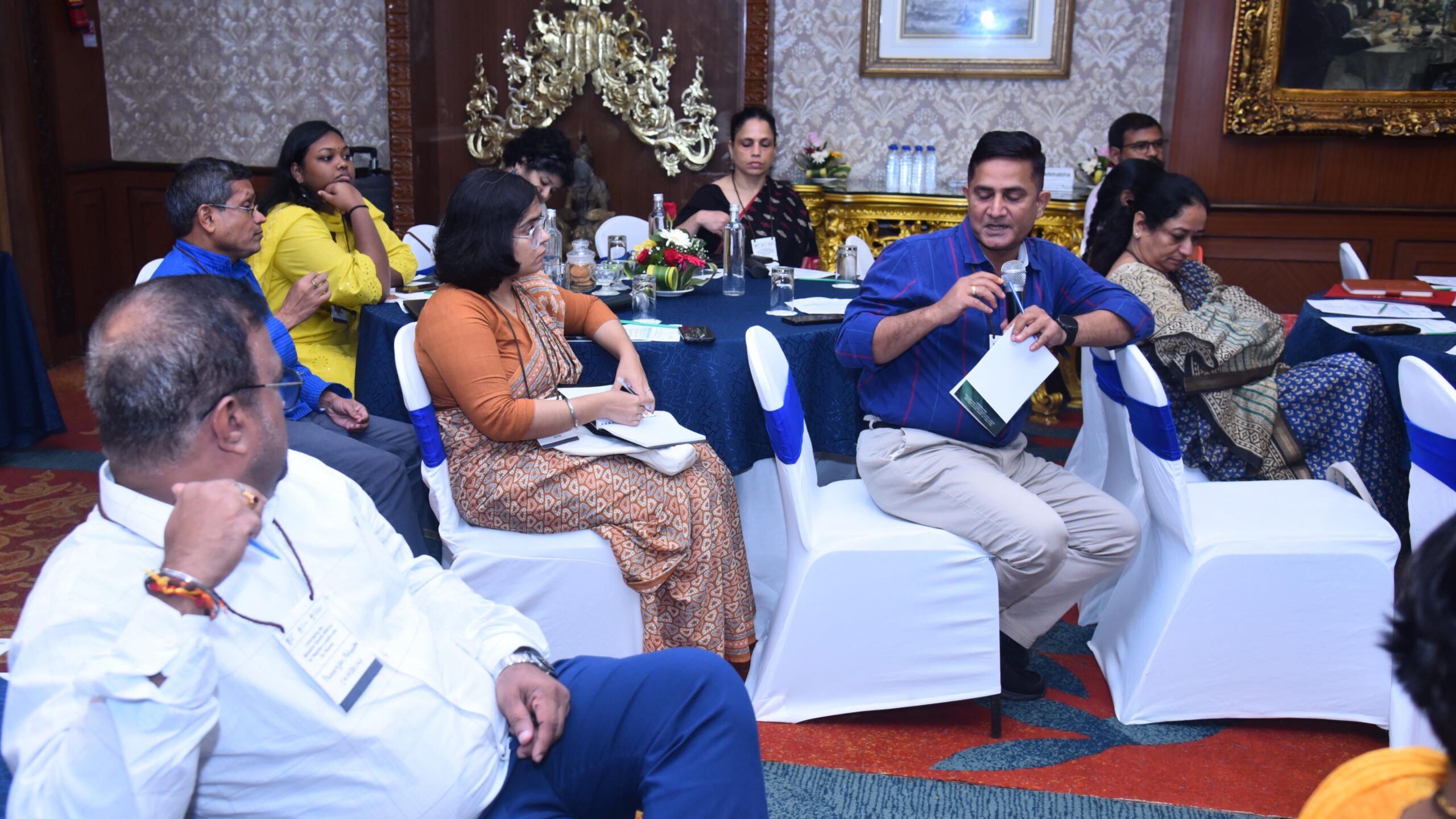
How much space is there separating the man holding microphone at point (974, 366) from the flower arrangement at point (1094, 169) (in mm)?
3043

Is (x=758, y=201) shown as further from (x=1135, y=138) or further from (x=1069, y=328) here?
(x=1069, y=328)

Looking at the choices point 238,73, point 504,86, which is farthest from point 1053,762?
point 238,73

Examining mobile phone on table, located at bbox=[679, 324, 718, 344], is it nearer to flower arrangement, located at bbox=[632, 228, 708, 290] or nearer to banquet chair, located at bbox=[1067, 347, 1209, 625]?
flower arrangement, located at bbox=[632, 228, 708, 290]

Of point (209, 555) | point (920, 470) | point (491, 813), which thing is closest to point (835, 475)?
point (920, 470)

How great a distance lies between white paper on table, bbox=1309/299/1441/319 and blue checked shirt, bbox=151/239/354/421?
3.01 metres

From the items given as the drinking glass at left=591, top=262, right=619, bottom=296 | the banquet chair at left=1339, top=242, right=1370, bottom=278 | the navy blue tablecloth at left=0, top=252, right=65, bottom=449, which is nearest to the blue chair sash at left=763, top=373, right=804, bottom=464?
the drinking glass at left=591, top=262, right=619, bottom=296

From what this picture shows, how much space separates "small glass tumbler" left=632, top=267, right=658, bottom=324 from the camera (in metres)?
3.22

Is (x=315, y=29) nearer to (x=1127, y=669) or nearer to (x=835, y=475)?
(x=835, y=475)

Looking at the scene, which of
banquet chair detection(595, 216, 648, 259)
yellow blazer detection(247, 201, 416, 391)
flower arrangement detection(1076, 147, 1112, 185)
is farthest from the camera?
flower arrangement detection(1076, 147, 1112, 185)

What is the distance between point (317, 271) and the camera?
3.16m

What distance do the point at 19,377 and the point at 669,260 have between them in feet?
9.53

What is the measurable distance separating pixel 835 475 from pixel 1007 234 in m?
1.33

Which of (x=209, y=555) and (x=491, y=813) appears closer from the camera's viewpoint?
(x=209, y=555)

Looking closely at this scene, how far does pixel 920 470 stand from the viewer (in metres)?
2.48
